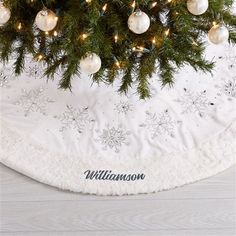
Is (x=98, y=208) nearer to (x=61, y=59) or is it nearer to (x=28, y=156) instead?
(x=28, y=156)

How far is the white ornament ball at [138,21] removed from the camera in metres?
0.85

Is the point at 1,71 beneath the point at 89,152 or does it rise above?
above

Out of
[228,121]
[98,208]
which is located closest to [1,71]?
[98,208]

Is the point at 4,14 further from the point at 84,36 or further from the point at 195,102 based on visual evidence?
the point at 195,102

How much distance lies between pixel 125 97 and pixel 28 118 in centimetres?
30

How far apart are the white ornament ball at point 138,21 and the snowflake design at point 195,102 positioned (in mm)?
426

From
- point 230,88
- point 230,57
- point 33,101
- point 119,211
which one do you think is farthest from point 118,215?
point 230,57

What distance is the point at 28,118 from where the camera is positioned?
1.20 m

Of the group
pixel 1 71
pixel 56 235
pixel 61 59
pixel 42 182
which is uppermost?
pixel 1 71

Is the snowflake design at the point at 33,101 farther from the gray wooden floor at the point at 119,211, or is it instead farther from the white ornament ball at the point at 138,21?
the white ornament ball at the point at 138,21

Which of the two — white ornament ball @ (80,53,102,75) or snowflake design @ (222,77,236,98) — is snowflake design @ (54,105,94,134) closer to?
white ornament ball @ (80,53,102,75)

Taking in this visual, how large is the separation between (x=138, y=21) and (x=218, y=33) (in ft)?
0.62

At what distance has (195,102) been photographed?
4.09 ft

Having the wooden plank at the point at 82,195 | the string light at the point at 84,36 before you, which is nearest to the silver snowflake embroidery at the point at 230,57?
the wooden plank at the point at 82,195
